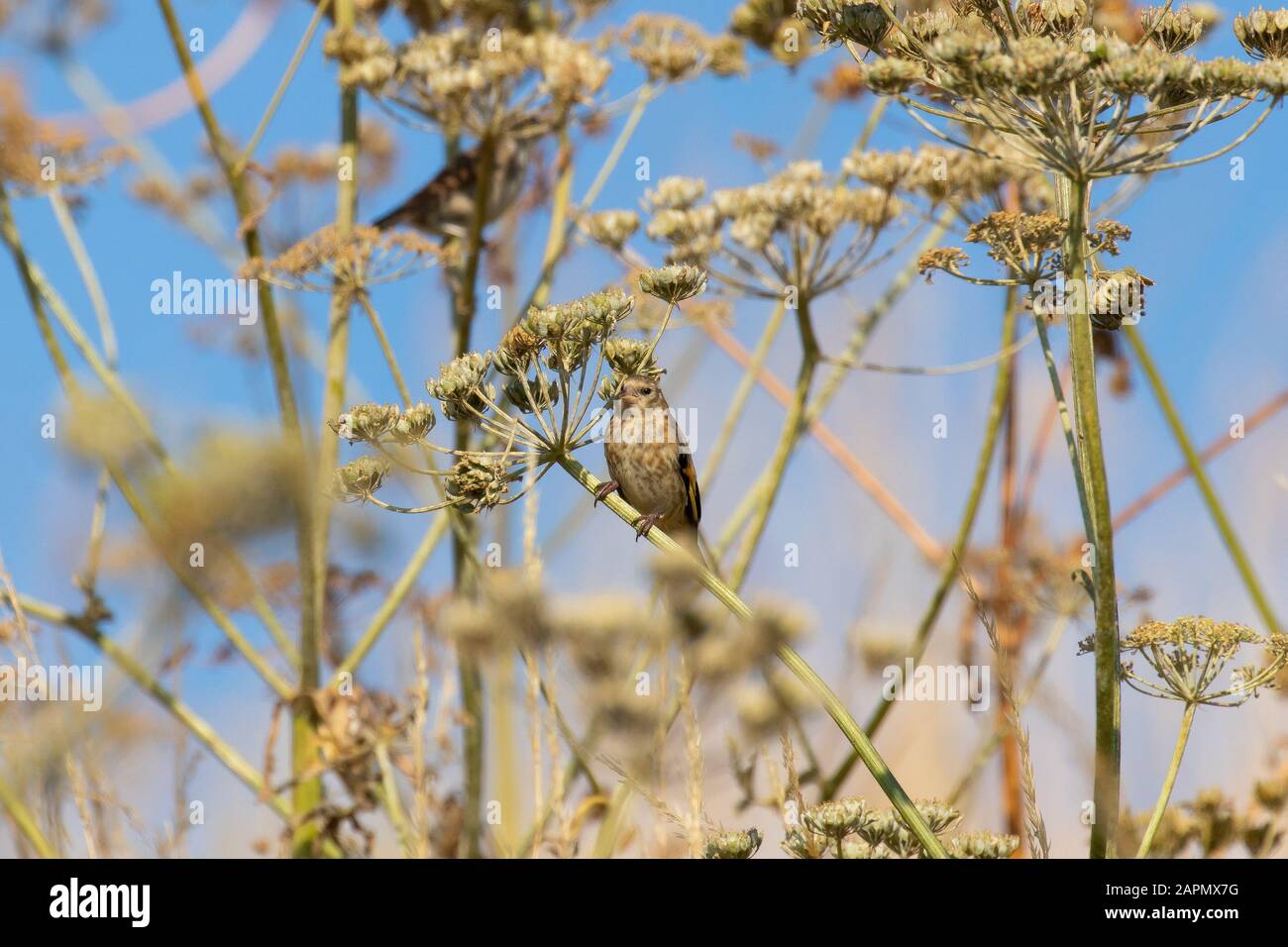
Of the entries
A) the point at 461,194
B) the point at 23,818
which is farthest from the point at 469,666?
the point at 461,194

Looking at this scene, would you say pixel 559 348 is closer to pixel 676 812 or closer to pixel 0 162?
pixel 676 812

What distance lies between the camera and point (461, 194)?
22.0 feet

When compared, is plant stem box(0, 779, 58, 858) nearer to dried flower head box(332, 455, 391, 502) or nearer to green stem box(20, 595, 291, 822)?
green stem box(20, 595, 291, 822)

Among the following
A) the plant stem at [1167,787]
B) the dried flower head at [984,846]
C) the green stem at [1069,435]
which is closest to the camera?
the plant stem at [1167,787]

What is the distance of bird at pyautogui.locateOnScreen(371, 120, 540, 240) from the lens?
6609 mm

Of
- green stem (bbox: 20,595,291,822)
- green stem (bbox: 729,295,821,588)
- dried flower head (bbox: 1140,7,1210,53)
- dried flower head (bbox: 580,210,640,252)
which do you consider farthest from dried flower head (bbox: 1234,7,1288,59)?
green stem (bbox: 20,595,291,822)

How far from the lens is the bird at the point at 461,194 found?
661cm

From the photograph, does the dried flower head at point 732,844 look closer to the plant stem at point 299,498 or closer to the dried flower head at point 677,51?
the plant stem at point 299,498

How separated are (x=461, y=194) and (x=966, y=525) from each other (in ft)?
9.28

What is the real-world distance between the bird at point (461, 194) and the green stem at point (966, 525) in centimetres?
239

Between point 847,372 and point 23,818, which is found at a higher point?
point 847,372

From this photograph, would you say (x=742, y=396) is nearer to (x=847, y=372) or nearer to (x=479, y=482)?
(x=847, y=372)

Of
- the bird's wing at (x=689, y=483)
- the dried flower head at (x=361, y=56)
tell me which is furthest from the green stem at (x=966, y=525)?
the dried flower head at (x=361, y=56)

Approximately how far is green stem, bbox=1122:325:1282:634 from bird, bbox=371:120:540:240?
9.57ft
